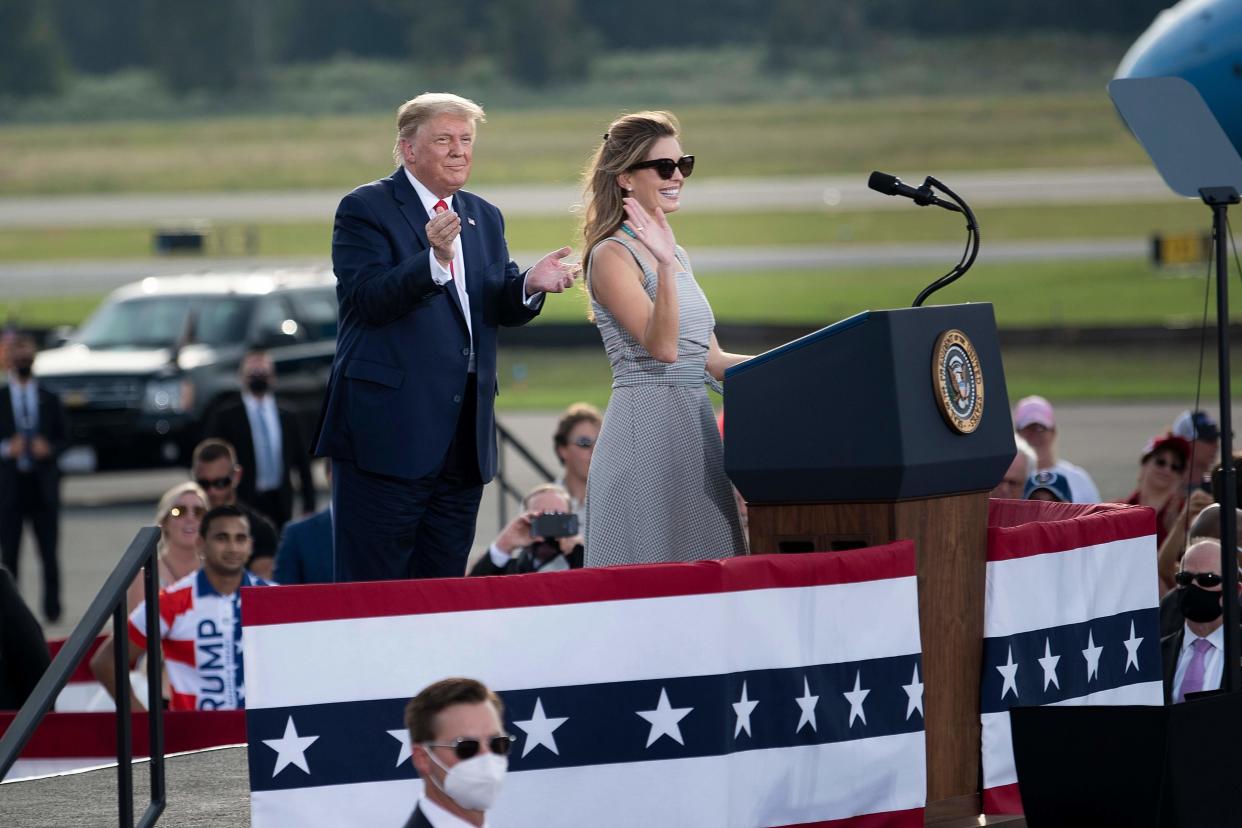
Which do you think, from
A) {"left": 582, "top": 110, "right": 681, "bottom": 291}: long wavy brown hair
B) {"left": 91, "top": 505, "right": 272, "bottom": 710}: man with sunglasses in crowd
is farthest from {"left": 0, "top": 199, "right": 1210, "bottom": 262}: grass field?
{"left": 582, "top": 110, "right": 681, "bottom": 291}: long wavy brown hair

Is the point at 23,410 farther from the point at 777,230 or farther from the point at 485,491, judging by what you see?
the point at 777,230

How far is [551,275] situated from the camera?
4.99 meters

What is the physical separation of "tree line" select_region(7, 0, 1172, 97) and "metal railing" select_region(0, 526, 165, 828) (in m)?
65.2

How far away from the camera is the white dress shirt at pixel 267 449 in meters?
13.7

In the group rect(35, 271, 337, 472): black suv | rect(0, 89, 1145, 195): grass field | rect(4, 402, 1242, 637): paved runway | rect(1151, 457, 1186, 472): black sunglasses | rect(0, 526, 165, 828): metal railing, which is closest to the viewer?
rect(0, 526, 165, 828): metal railing

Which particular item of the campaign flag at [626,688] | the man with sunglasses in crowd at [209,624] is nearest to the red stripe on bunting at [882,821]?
the campaign flag at [626,688]

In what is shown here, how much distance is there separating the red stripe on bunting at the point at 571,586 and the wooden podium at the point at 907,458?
17cm

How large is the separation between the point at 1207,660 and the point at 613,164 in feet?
8.22

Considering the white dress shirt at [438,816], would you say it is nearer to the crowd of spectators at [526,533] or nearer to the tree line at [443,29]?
the crowd of spectators at [526,533]

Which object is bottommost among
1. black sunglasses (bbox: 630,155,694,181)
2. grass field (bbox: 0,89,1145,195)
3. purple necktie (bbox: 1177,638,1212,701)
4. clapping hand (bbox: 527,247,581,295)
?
purple necktie (bbox: 1177,638,1212,701)

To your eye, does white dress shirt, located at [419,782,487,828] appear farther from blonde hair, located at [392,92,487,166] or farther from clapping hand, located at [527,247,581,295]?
blonde hair, located at [392,92,487,166]

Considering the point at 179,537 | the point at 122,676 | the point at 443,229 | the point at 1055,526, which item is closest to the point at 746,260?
the point at 179,537

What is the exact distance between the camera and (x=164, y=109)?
7162 cm

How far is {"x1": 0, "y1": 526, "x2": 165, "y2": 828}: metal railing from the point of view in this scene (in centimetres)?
416
